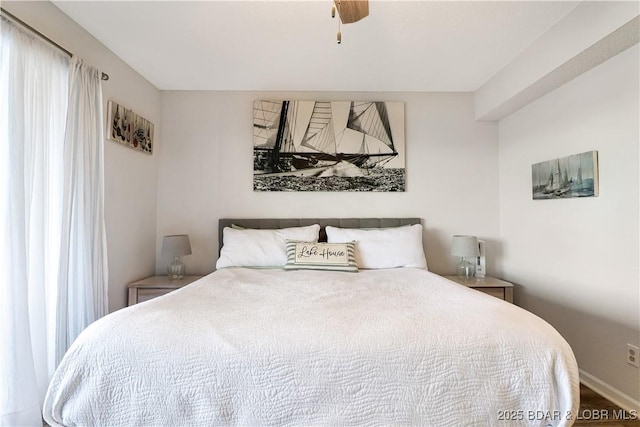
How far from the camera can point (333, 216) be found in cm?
308

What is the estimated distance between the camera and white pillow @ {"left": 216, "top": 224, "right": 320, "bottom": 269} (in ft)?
8.60

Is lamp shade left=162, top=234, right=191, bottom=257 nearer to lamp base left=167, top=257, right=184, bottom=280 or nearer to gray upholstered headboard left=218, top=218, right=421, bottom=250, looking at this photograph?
lamp base left=167, top=257, right=184, bottom=280

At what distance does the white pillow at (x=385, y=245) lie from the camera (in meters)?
2.63

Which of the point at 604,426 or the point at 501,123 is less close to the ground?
the point at 501,123

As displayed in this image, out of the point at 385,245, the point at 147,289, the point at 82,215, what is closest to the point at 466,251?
the point at 385,245

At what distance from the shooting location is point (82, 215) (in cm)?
192

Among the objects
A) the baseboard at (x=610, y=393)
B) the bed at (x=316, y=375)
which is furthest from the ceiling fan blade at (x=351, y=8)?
the baseboard at (x=610, y=393)

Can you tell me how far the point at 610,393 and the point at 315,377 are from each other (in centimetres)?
217

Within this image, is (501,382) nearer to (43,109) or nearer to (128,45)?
(43,109)

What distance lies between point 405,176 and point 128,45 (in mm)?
2597

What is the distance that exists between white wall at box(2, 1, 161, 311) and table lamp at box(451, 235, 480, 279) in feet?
9.45

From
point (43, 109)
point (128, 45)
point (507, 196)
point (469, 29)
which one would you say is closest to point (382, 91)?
point (469, 29)

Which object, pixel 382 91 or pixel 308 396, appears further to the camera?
pixel 382 91

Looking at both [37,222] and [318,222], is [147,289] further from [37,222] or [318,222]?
[318,222]
